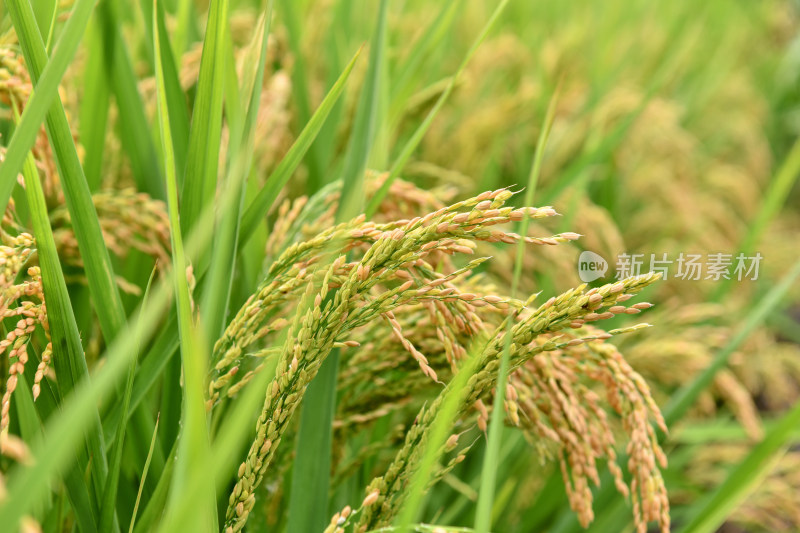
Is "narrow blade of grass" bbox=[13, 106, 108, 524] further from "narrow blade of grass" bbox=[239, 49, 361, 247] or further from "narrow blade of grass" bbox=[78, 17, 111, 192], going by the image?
"narrow blade of grass" bbox=[78, 17, 111, 192]

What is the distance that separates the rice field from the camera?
514 mm

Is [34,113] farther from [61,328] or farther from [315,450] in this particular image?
[315,450]

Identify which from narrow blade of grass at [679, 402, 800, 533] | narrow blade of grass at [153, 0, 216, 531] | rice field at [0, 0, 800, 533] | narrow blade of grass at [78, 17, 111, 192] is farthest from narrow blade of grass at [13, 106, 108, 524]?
narrow blade of grass at [679, 402, 800, 533]

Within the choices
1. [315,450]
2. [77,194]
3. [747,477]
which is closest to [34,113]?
[77,194]

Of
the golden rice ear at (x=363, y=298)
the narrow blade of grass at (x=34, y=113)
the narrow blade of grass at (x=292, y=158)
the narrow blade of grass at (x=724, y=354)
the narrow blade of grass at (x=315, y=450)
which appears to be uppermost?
the narrow blade of grass at (x=34, y=113)

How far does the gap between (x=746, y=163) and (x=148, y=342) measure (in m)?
3.14

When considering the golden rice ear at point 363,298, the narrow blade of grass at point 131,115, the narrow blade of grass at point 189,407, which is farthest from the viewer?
the narrow blade of grass at point 131,115

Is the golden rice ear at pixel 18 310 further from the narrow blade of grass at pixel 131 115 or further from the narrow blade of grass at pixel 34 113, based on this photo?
the narrow blade of grass at pixel 131 115

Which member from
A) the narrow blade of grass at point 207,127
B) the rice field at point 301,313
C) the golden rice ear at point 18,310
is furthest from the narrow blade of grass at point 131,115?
the golden rice ear at point 18,310

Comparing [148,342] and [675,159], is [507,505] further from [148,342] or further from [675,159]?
[675,159]

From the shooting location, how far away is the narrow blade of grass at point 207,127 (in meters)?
0.69

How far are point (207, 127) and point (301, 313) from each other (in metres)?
0.26

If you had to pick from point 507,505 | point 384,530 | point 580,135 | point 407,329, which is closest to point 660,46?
point 580,135

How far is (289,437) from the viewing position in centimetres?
81
